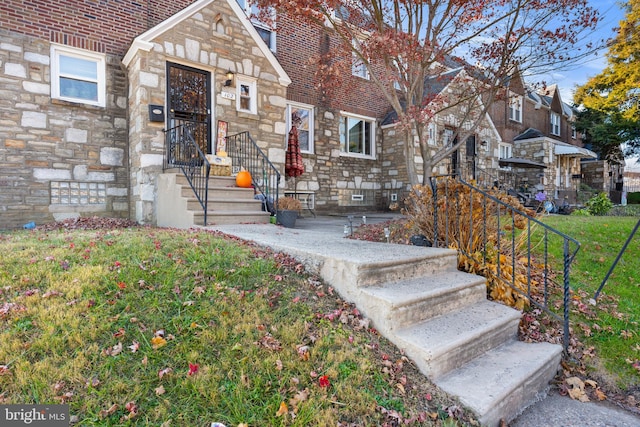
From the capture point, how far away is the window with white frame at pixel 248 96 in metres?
8.27

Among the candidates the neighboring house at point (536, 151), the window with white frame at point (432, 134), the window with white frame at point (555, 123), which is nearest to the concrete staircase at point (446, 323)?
the window with white frame at point (432, 134)

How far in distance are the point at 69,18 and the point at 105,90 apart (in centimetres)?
142

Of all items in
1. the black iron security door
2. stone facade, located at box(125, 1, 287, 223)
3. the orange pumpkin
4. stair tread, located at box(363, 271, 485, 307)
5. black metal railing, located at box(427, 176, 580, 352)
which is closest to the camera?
stair tread, located at box(363, 271, 485, 307)

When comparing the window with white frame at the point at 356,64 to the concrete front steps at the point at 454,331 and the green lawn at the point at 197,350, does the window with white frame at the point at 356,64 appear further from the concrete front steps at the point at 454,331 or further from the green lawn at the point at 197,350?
the green lawn at the point at 197,350

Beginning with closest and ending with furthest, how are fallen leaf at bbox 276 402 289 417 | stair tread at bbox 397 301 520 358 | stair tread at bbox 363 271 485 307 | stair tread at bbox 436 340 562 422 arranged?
fallen leaf at bbox 276 402 289 417, stair tread at bbox 436 340 562 422, stair tread at bbox 397 301 520 358, stair tread at bbox 363 271 485 307

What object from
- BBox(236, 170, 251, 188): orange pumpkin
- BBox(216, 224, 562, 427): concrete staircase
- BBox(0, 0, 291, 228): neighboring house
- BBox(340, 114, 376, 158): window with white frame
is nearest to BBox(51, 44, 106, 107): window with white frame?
BBox(0, 0, 291, 228): neighboring house

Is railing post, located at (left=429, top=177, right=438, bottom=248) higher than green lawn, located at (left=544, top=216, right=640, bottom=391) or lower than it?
higher

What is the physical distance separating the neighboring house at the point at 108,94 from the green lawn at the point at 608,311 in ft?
21.8

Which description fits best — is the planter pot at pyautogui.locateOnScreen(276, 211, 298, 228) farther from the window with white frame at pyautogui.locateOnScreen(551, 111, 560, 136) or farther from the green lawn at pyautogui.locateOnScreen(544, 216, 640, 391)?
the window with white frame at pyautogui.locateOnScreen(551, 111, 560, 136)

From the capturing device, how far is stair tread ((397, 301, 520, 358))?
2.43m

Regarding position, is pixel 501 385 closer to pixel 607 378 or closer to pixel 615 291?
pixel 607 378

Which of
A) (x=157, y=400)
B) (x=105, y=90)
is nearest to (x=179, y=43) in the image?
(x=105, y=90)

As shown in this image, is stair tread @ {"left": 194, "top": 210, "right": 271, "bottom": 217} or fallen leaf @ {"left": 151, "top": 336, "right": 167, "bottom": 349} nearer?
fallen leaf @ {"left": 151, "top": 336, "right": 167, "bottom": 349}

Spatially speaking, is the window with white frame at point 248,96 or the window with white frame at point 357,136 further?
the window with white frame at point 357,136
